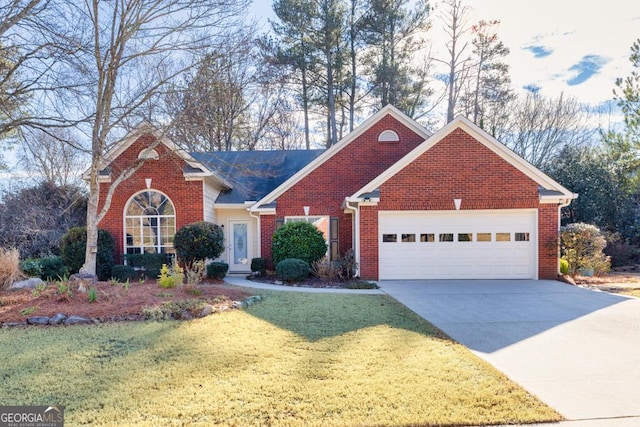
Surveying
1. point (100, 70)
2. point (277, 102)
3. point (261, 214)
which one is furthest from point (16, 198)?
point (277, 102)

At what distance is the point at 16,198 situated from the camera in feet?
54.7

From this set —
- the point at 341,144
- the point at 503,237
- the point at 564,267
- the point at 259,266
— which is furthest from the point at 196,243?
the point at 564,267

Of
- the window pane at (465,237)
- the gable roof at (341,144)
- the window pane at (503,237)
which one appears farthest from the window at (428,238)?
the gable roof at (341,144)

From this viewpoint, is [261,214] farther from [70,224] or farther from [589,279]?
[589,279]

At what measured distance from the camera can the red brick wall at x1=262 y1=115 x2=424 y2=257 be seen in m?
14.4

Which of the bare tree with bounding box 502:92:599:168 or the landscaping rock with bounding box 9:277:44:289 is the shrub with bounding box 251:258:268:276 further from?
the bare tree with bounding box 502:92:599:168

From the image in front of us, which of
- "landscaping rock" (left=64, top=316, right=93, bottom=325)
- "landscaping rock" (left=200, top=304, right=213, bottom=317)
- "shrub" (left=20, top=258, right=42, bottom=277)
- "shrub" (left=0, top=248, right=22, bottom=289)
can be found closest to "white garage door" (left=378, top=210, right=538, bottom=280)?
"landscaping rock" (left=200, top=304, right=213, bottom=317)

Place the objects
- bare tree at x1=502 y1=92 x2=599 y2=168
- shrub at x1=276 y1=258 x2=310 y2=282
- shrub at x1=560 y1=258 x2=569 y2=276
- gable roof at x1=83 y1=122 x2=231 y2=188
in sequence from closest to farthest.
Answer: shrub at x1=276 y1=258 x2=310 y2=282 < shrub at x1=560 y1=258 x2=569 y2=276 < gable roof at x1=83 y1=122 x2=231 y2=188 < bare tree at x1=502 y1=92 x2=599 y2=168

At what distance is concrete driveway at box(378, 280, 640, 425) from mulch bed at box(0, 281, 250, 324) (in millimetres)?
4810

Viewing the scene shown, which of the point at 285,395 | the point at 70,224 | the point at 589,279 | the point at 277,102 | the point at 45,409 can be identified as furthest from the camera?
the point at 277,102

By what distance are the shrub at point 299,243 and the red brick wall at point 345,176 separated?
1259mm

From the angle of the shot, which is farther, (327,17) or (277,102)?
(277,102)

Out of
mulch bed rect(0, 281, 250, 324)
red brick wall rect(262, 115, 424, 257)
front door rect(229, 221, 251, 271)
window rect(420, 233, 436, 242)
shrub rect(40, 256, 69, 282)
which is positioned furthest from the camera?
front door rect(229, 221, 251, 271)

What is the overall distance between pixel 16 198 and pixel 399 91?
20727 mm
